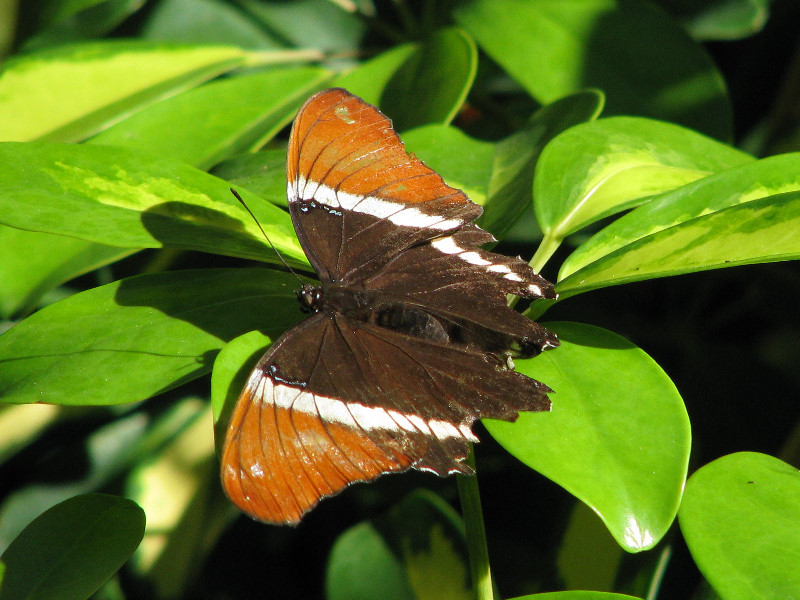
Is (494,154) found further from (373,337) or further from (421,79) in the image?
(373,337)

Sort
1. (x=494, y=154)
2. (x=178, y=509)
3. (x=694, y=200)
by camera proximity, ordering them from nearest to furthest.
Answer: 1. (x=694, y=200)
2. (x=494, y=154)
3. (x=178, y=509)

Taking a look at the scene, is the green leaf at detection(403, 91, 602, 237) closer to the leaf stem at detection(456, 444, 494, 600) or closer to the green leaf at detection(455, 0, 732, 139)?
the green leaf at detection(455, 0, 732, 139)

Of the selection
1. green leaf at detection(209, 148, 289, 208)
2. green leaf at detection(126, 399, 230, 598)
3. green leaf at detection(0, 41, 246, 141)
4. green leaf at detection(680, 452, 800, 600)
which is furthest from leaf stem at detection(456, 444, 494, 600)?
green leaf at detection(0, 41, 246, 141)

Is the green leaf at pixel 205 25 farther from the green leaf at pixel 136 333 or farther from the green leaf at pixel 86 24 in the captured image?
the green leaf at pixel 136 333

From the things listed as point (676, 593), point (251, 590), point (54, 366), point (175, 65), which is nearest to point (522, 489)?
point (676, 593)

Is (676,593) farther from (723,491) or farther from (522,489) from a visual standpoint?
(723,491)

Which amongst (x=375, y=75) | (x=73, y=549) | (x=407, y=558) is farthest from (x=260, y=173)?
(x=407, y=558)
